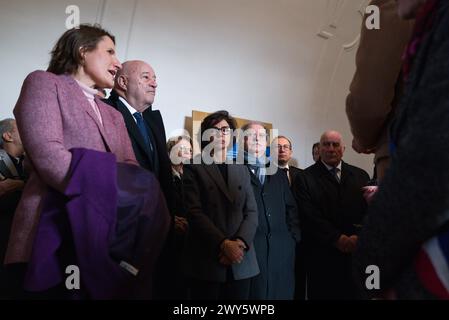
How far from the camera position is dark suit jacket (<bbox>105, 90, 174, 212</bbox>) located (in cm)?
188

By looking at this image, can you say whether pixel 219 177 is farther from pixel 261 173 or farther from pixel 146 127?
pixel 146 127

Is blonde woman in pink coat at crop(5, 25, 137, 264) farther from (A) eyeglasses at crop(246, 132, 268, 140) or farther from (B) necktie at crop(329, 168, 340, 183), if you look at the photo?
(B) necktie at crop(329, 168, 340, 183)

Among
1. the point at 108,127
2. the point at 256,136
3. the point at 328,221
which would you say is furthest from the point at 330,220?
the point at 108,127

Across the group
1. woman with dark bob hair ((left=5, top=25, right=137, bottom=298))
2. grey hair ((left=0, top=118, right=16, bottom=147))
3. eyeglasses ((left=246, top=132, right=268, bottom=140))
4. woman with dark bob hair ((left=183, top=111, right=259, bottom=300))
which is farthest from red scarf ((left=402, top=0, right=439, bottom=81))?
grey hair ((left=0, top=118, right=16, bottom=147))

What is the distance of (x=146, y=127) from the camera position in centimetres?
205

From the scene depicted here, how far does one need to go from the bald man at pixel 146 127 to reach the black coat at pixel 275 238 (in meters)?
0.65

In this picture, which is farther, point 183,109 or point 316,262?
point 183,109

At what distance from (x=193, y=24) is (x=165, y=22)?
1.48ft

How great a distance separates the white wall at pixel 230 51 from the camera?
4.16 metres

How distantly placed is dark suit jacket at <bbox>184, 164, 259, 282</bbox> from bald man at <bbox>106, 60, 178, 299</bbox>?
186 millimetres

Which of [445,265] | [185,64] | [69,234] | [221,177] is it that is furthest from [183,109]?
[445,265]

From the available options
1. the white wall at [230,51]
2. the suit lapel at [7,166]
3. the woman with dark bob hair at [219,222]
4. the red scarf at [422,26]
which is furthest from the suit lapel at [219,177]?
the white wall at [230,51]

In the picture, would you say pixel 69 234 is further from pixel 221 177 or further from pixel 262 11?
pixel 262 11
